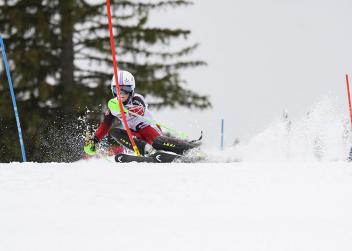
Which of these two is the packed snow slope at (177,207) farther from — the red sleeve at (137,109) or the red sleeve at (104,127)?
the red sleeve at (104,127)

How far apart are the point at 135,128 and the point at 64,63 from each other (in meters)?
9.18

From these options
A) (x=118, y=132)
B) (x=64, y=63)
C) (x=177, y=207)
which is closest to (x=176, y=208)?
(x=177, y=207)

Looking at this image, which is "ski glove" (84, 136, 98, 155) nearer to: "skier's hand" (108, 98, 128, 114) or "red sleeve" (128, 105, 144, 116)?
"skier's hand" (108, 98, 128, 114)

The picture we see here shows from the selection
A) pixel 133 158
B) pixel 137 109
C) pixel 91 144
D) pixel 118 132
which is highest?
pixel 137 109

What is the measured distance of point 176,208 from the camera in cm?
372

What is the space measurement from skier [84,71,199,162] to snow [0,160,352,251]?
7.23 ft

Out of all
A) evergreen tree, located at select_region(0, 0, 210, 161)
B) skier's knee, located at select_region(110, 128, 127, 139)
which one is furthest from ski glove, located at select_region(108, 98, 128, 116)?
evergreen tree, located at select_region(0, 0, 210, 161)

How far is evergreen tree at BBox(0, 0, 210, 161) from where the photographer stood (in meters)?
15.2

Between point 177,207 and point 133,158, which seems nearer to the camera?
point 177,207

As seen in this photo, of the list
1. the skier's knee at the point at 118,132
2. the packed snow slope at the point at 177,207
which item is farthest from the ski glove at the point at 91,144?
the packed snow slope at the point at 177,207

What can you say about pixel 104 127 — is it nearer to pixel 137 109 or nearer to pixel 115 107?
pixel 115 107

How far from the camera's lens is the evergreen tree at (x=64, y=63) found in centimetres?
1525

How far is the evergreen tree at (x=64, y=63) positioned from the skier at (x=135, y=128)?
715cm

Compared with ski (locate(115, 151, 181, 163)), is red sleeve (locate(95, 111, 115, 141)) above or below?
above
